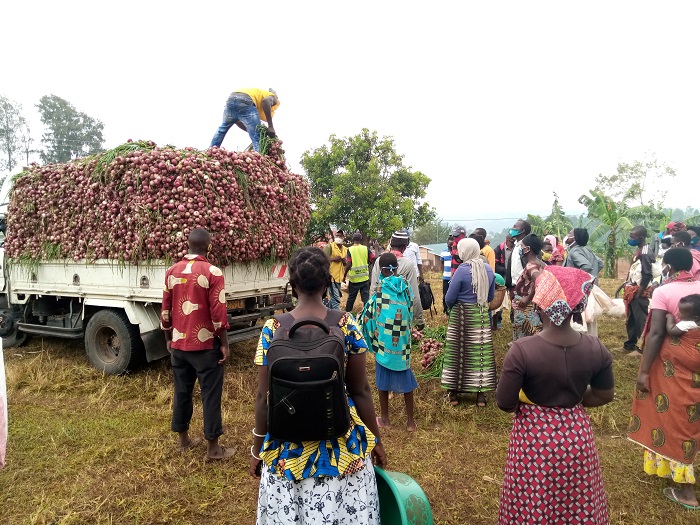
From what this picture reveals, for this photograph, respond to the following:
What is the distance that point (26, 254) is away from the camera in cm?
618

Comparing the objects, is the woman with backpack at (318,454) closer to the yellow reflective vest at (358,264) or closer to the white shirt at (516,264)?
the white shirt at (516,264)

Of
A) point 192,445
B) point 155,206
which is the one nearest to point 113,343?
point 155,206

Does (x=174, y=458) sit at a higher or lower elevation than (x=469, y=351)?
lower

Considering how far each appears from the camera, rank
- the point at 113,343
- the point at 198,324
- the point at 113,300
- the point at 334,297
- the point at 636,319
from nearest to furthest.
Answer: the point at 198,324
the point at 113,300
the point at 113,343
the point at 636,319
the point at 334,297

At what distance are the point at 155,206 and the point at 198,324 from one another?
79.5 inches

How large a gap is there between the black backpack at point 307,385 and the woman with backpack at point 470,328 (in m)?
3.07

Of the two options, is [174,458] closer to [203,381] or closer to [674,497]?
[203,381]

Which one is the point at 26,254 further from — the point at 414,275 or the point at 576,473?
the point at 576,473

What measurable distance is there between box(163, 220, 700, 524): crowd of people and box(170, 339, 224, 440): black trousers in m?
0.01

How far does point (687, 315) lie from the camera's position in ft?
9.80

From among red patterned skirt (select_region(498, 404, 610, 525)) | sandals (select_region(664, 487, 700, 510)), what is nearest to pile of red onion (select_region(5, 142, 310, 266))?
red patterned skirt (select_region(498, 404, 610, 525))

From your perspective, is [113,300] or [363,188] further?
[363,188]

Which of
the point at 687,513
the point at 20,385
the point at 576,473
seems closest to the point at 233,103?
the point at 20,385

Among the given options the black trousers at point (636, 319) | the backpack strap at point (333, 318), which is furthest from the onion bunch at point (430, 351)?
the backpack strap at point (333, 318)
